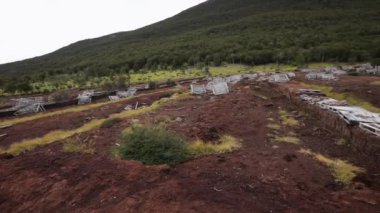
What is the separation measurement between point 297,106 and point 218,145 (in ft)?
26.3

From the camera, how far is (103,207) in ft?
27.6

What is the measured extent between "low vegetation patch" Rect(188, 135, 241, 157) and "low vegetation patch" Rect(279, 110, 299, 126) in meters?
3.46

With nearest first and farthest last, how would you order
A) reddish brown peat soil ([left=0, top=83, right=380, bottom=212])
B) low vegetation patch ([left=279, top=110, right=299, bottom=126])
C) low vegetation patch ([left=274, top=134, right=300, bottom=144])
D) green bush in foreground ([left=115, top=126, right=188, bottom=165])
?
reddish brown peat soil ([left=0, top=83, right=380, bottom=212]) < green bush in foreground ([left=115, top=126, right=188, bottom=165]) < low vegetation patch ([left=274, top=134, right=300, bottom=144]) < low vegetation patch ([left=279, top=110, right=299, bottom=126])

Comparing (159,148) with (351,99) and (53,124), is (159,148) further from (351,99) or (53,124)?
(351,99)

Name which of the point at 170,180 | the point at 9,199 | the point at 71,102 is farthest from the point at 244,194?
the point at 71,102

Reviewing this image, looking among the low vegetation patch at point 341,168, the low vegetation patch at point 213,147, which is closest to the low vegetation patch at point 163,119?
the low vegetation patch at point 213,147

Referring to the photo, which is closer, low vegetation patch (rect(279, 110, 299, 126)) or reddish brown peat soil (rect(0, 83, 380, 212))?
reddish brown peat soil (rect(0, 83, 380, 212))

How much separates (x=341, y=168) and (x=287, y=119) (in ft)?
19.5

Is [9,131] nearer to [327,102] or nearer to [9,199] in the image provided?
[9,199]

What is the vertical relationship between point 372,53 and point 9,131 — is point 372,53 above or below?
below

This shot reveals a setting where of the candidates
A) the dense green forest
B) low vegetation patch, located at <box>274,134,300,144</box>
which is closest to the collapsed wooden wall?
low vegetation patch, located at <box>274,134,300,144</box>

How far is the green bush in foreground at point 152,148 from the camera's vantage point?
11.4 m

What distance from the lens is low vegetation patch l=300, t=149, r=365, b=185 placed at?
32.3ft

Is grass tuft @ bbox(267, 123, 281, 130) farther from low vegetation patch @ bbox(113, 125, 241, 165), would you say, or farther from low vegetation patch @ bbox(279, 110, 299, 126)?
low vegetation patch @ bbox(113, 125, 241, 165)
